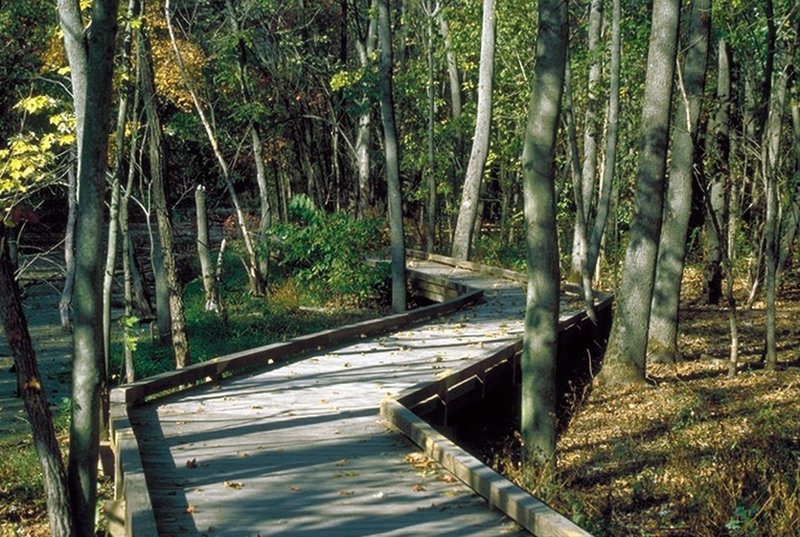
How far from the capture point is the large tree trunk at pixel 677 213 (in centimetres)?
1551

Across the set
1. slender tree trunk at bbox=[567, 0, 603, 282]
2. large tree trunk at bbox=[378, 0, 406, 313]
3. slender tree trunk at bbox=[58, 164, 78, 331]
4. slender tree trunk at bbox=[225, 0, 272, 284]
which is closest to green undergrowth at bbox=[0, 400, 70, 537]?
large tree trunk at bbox=[378, 0, 406, 313]

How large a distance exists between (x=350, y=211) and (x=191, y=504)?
23.2 meters

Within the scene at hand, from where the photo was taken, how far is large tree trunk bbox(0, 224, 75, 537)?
7840 mm

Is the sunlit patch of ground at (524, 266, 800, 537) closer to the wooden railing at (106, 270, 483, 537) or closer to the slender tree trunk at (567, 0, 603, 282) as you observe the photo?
the wooden railing at (106, 270, 483, 537)

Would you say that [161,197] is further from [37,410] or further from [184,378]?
[37,410]

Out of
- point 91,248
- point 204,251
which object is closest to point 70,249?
point 204,251

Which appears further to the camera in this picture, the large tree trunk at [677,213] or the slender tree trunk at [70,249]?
the slender tree trunk at [70,249]

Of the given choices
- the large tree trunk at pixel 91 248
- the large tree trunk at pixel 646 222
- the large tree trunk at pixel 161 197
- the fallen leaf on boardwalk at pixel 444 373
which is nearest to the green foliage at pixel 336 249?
the large tree trunk at pixel 161 197

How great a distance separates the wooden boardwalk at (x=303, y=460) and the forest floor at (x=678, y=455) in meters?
1.36

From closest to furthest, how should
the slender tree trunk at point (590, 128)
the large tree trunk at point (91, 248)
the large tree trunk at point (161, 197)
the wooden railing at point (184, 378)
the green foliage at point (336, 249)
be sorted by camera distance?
the wooden railing at point (184, 378) < the large tree trunk at point (91, 248) < the large tree trunk at point (161, 197) < the green foliage at point (336, 249) < the slender tree trunk at point (590, 128)

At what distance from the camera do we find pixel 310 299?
71.7ft

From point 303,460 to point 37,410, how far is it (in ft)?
7.16

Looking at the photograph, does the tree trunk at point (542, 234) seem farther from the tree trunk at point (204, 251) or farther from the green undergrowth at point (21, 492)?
the tree trunk at point (204, 251)

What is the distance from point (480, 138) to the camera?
24.4 metres
